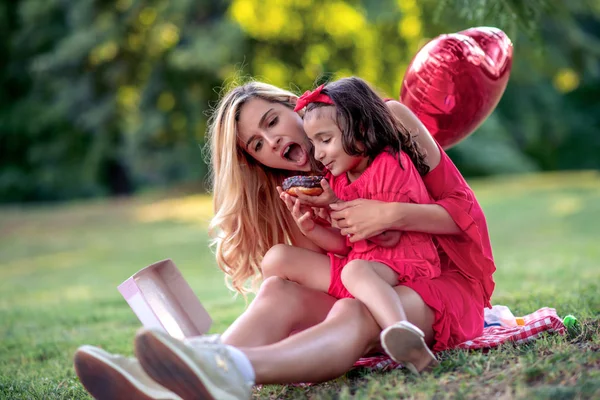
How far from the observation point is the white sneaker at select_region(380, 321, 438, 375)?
2.50 meters

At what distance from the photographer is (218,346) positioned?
2439 millimetres

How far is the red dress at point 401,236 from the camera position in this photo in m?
2.99

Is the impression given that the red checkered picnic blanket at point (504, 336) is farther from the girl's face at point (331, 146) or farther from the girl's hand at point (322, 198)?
the girl's face at point (331, 146)

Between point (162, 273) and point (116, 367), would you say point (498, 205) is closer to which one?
point (162, 273)

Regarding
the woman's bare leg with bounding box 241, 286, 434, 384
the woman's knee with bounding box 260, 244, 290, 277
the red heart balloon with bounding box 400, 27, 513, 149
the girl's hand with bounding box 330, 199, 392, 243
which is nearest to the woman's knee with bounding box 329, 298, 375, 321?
the woman's bare leg with bounding box 241, 286, 434, 384

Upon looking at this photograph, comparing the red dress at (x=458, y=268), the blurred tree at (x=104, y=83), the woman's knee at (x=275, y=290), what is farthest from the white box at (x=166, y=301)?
the blurred tree at (x=104, y=83)

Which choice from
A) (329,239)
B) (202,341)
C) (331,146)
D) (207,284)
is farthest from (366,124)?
(207,284)

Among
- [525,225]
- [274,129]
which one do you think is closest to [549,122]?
[525,225]

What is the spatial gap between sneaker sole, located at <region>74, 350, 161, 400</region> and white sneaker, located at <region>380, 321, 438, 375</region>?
2.50 feet

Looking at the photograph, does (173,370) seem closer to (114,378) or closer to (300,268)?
(114,378)

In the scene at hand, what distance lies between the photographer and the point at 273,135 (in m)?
3.49

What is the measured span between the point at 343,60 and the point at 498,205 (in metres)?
5.73

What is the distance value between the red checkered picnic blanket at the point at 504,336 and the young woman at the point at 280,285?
65 millimetres

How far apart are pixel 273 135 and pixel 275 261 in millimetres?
631
